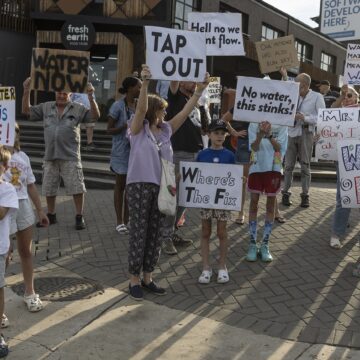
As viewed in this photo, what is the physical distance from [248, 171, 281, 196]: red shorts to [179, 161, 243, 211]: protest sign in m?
0.69

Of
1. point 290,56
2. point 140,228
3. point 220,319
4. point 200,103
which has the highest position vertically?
point 290,56

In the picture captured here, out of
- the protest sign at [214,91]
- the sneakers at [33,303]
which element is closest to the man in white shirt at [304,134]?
the protest sign at [214,91]

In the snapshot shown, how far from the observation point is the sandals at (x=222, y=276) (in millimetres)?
4944

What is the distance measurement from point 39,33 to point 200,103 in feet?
44.3

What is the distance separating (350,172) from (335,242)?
1104 millimetres

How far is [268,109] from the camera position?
209 inches

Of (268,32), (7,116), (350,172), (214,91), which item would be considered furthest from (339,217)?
(268,32)

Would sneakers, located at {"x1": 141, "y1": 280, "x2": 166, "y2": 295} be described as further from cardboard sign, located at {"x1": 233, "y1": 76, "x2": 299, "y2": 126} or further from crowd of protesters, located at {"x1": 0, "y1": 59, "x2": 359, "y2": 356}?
cardboard sign, located at {"x1": 233, "y1": 76, "x2": 299, "y2": 126}

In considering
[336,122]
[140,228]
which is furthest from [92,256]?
[336,122]

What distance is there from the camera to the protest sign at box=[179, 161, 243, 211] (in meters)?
4.86

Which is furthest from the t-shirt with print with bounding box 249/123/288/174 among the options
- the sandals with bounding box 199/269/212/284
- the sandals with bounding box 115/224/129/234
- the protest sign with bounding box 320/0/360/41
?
the protest sign with bounding box 320/0/360/41

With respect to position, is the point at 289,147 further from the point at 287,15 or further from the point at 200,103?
the point at 287,15

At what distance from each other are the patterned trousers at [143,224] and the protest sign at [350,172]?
82.4 inches

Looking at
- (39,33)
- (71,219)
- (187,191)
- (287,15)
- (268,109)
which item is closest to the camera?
(187,191)
